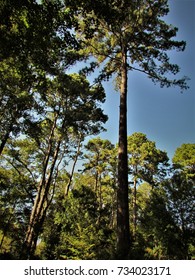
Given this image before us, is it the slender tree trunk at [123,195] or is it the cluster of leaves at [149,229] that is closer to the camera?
the slender tree trunk at [123,195]

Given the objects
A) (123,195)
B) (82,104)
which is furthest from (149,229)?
(82,104)

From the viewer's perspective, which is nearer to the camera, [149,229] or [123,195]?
[123,195]

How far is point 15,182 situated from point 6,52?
15561 mm

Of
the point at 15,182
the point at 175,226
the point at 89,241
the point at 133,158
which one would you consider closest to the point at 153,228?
the point at 175,226

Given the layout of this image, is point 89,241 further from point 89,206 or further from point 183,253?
point 89,206

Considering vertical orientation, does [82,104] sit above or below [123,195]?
above

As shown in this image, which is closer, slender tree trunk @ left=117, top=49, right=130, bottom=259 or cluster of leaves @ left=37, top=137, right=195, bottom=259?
slender tree trunk @ left=117, top=49, right=130, bottom=259

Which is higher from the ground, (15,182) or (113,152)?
(113,152)

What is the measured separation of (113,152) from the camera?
22.8 m

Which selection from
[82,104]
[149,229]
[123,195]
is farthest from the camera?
[82,104]

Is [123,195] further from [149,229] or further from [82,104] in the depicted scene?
[82,104]

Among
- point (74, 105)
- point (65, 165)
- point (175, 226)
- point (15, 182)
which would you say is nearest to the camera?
point (175, 226)

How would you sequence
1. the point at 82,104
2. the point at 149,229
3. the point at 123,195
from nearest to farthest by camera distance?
the point at 123,195, the point at 149,229, the point at 82,104
